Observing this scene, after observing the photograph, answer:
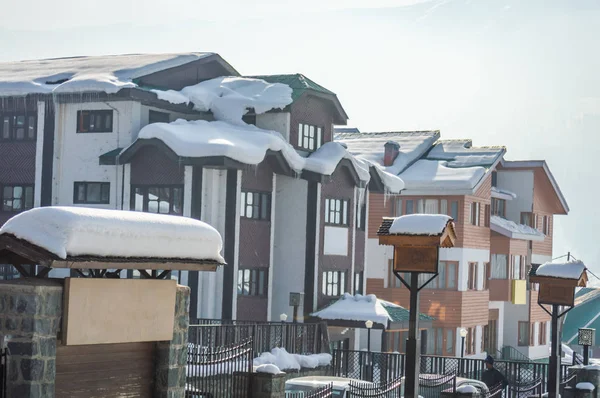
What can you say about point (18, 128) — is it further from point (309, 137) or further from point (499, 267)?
point (499, 267)

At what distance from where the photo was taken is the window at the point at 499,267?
2382 inches

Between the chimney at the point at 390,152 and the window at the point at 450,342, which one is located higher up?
the chimney at the point at 390,152

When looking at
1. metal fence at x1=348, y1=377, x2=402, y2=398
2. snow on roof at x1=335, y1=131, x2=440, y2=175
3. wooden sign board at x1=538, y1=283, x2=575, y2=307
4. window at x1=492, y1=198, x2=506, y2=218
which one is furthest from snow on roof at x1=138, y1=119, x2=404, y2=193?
window at x1=492, y1=198, x2=506, y2=218

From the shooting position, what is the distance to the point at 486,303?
2275 inches

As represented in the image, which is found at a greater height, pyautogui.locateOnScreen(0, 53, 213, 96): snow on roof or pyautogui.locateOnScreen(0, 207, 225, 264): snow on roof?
pyautogui.locateOnScreen(0, 53, 213, 96): snow on roof

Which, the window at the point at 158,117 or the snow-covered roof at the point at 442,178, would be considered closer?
the window at the point at 158,117

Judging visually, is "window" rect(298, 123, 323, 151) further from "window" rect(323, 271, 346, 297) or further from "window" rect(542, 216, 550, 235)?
"window" rect(542, 216, 550, 235)

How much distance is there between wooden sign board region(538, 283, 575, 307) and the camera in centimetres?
2769

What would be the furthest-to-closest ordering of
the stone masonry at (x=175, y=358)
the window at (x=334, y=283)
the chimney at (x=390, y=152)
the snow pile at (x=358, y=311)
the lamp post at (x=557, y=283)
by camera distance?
1. the chimney at (x=390, y=152)
2. the window at (x=334, y=283)
3. the snow pile at (x=358, y=311)
4. the lamp post at (x=557, y=283)
5. the stone masonry at (x=175, y=358)

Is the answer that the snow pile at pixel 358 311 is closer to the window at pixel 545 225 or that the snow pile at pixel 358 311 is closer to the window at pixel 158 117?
the window at pixel 158 117

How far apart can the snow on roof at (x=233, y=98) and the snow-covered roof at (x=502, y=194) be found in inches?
734

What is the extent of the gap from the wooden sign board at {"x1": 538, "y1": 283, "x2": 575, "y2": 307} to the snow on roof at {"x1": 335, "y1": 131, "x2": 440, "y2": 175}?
26.9 metres

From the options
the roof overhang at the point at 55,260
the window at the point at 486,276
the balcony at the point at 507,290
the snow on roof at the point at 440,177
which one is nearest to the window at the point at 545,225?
the balcony at the point at 507,290

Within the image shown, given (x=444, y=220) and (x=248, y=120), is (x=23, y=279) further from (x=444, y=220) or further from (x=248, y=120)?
(x=248, y=120)
